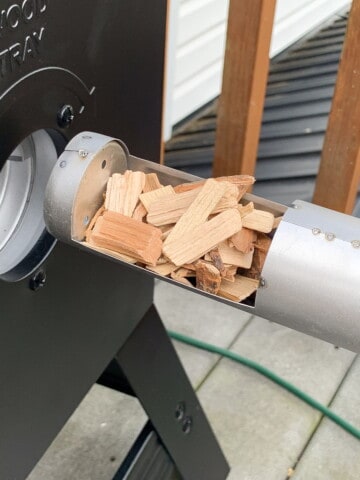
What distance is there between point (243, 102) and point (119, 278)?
1.75 feet

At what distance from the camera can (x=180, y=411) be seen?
1135mm

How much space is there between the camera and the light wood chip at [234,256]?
586 millimetres

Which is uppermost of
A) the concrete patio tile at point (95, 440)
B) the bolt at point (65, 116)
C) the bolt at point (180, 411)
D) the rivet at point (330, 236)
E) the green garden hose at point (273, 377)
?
the bolt at point (65, 116)

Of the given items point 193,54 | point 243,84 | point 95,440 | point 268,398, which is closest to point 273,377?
point 268,398

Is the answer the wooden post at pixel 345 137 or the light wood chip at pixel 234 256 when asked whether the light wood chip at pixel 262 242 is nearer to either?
the light wood chip at pixel 234 256

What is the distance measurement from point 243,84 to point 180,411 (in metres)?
0.62

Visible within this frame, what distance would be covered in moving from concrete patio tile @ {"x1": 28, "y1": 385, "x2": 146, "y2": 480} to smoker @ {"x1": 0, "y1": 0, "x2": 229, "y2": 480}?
0.60 m

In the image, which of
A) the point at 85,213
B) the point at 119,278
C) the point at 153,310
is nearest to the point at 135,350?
the point at 153,310

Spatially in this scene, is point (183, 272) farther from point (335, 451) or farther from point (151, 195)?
point (335, 451)

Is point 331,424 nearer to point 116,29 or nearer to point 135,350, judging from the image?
point 135,350

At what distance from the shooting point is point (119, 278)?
867mm

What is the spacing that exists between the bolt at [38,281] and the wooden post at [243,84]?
678 millimetres

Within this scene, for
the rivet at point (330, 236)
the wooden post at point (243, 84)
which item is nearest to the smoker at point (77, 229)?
the rivet at point (330, 236)

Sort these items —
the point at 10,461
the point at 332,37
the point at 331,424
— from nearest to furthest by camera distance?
the point at 10,461 → the point at 331,424 → the point at 332,37
